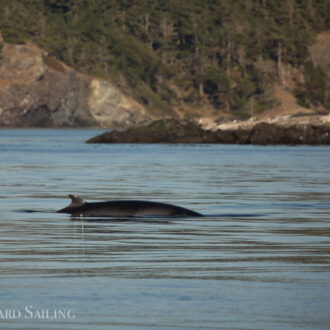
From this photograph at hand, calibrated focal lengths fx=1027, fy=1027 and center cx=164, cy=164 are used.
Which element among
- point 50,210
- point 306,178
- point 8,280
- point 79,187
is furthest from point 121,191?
point 8,280

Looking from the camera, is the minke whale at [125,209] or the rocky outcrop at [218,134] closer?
the minke whale at [125,209]

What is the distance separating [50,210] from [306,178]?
2299 centimetres

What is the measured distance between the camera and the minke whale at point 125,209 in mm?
25297

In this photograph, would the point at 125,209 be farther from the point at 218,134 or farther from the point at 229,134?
the point at 218,134

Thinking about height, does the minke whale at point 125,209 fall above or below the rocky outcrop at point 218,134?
above

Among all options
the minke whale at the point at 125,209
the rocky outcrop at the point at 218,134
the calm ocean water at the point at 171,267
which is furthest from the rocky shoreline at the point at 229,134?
the minke whale at the point at 125,209

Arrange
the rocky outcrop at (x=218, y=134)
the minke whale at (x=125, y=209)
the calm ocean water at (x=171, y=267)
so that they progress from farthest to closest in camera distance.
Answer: the rocky outcrop at (x=218, y=134), the minke whale at (x=125, y=209), the calm ocean water at (x=171, y=267)

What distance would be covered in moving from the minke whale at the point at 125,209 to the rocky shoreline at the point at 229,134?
92928 mm

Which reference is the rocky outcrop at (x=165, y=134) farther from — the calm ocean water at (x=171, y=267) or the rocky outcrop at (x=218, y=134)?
the calm ocean water at (x=171, y=267)

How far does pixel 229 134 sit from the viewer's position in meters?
125

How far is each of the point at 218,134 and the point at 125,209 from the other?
100 m

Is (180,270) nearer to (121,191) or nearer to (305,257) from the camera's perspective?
(305,257)

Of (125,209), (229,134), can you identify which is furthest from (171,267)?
(229,134)

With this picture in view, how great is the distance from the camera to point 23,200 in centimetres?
3300
